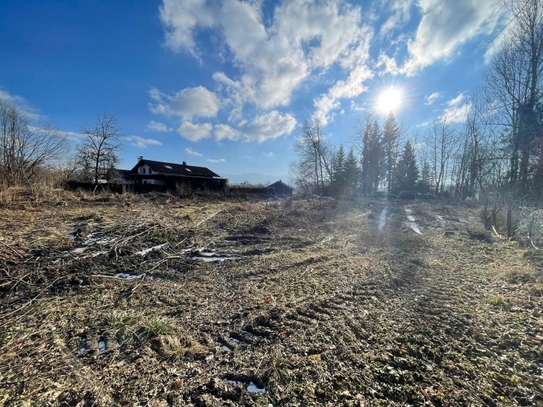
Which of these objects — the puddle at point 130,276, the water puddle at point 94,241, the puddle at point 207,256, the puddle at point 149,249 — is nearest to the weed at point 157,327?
the puddle at point 130,276

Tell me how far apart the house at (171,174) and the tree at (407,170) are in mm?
26519

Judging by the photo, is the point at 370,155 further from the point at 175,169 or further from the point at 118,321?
the point at 118,321

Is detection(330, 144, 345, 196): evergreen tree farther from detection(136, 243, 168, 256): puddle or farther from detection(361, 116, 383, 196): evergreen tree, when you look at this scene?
detection(136, 243, 168, 256): puddle

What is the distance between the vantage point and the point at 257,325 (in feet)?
9.62

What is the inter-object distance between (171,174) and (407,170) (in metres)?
34.2

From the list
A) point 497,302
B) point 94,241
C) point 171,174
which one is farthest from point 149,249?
point 171,174

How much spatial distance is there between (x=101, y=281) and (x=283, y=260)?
3.76m

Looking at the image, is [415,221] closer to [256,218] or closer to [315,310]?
[256,218]

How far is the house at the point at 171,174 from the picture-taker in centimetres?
2541

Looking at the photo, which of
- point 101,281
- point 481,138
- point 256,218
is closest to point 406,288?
point 101,281

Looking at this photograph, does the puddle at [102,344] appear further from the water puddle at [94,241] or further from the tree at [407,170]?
the tree at [407,170]

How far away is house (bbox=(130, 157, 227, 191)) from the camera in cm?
2541

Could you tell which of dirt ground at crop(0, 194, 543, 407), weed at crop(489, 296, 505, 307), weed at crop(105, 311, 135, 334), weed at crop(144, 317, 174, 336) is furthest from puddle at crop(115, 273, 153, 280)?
weed at crop(489, 296, 505, 307)

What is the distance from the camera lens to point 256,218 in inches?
421
